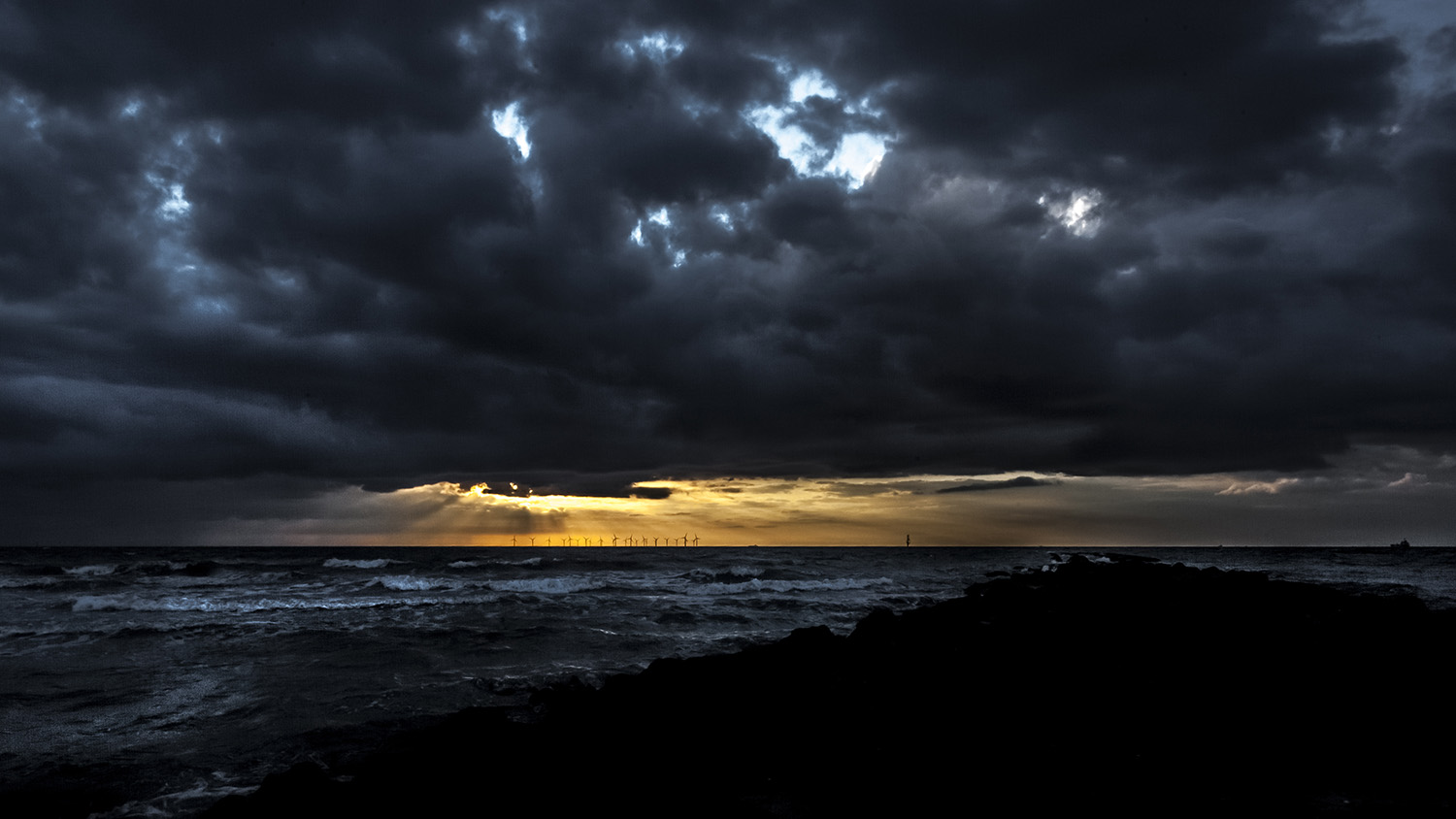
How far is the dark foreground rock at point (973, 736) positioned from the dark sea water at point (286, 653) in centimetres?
240

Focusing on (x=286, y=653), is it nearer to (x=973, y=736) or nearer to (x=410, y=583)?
(x=973, y=736)

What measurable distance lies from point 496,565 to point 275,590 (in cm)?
2531

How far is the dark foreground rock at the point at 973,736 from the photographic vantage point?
7.06 metres

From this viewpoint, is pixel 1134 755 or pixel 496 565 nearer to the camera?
pixel 1134 755

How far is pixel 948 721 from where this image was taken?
898 centimetres

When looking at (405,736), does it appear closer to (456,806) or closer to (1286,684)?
(456,806)

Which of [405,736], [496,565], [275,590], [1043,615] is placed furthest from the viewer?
[496,565]

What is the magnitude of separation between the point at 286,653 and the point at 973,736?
1697cm

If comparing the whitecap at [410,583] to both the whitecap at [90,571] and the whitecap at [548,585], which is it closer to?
the whitecap at [548,585]

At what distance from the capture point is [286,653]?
61.4 ft

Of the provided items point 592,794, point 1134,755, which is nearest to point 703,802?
point 592,794

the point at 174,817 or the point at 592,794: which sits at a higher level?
the point at 592,794

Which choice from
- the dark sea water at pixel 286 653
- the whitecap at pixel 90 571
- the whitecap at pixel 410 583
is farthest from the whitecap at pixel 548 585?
the whitecap at pixel 90 571

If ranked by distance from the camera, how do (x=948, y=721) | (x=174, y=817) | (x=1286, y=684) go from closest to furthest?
(x=174, y=817)
(x=948, y=721)
(x=1286, y=684)
